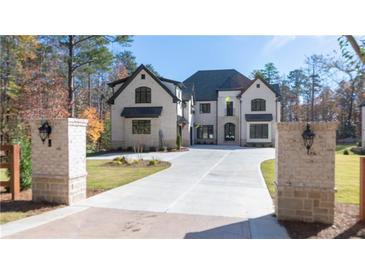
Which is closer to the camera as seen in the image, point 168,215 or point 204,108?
point 168,215

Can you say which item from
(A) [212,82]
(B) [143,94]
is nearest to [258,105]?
(A) [212,82]

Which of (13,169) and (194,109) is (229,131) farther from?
(13,169)

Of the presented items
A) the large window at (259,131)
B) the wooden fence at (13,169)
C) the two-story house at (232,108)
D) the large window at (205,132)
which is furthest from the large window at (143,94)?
the wooden fence at (13,169)

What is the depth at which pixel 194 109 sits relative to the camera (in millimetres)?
31641

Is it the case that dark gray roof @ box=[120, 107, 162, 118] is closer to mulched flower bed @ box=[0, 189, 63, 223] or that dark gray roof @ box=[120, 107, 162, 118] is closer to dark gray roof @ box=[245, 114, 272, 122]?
dark gray roof @ box=[245, 114, 272, 122]

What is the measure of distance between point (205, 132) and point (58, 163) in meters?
25.7

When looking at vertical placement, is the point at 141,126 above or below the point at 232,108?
below

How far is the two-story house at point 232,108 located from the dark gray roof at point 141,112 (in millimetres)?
5812

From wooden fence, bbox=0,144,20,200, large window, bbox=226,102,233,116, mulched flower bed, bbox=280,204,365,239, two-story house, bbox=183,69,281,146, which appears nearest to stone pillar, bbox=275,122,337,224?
mulched flower bed, bbox=280,204,365,239

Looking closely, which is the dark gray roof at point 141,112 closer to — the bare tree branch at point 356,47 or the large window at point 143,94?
the large window at point 143,94

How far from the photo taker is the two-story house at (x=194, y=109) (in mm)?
23766

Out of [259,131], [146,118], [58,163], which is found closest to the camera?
[58,163]
